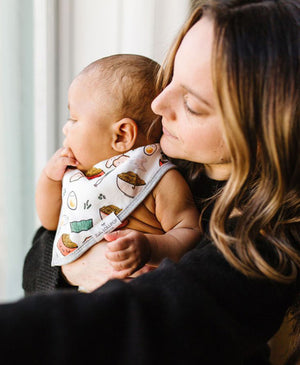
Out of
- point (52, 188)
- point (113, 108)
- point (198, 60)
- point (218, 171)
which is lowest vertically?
point (52, 188)

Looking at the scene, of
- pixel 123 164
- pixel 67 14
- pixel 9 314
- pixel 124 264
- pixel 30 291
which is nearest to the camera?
pixel 9 314

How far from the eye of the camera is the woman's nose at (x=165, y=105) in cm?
81

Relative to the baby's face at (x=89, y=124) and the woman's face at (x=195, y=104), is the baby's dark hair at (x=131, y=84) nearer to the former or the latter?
the baby's face at (x=89, y=124)

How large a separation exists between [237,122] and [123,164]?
1.08 ft

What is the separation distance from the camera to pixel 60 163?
103 cm

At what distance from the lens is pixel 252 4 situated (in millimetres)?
737

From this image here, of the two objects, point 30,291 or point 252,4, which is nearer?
point 252,4

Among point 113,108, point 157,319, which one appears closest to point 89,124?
point 113,108

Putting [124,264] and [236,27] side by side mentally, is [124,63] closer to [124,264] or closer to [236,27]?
[236,27]

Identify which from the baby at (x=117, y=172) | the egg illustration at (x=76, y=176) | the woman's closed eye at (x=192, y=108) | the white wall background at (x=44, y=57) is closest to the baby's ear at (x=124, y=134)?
the baby at (x=117, y=172)

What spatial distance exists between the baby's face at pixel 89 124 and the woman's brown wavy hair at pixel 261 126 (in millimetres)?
327

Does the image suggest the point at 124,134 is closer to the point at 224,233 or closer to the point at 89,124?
the point at 89,124

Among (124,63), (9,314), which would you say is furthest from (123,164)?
(9,314)

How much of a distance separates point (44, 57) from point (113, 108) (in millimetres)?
467
